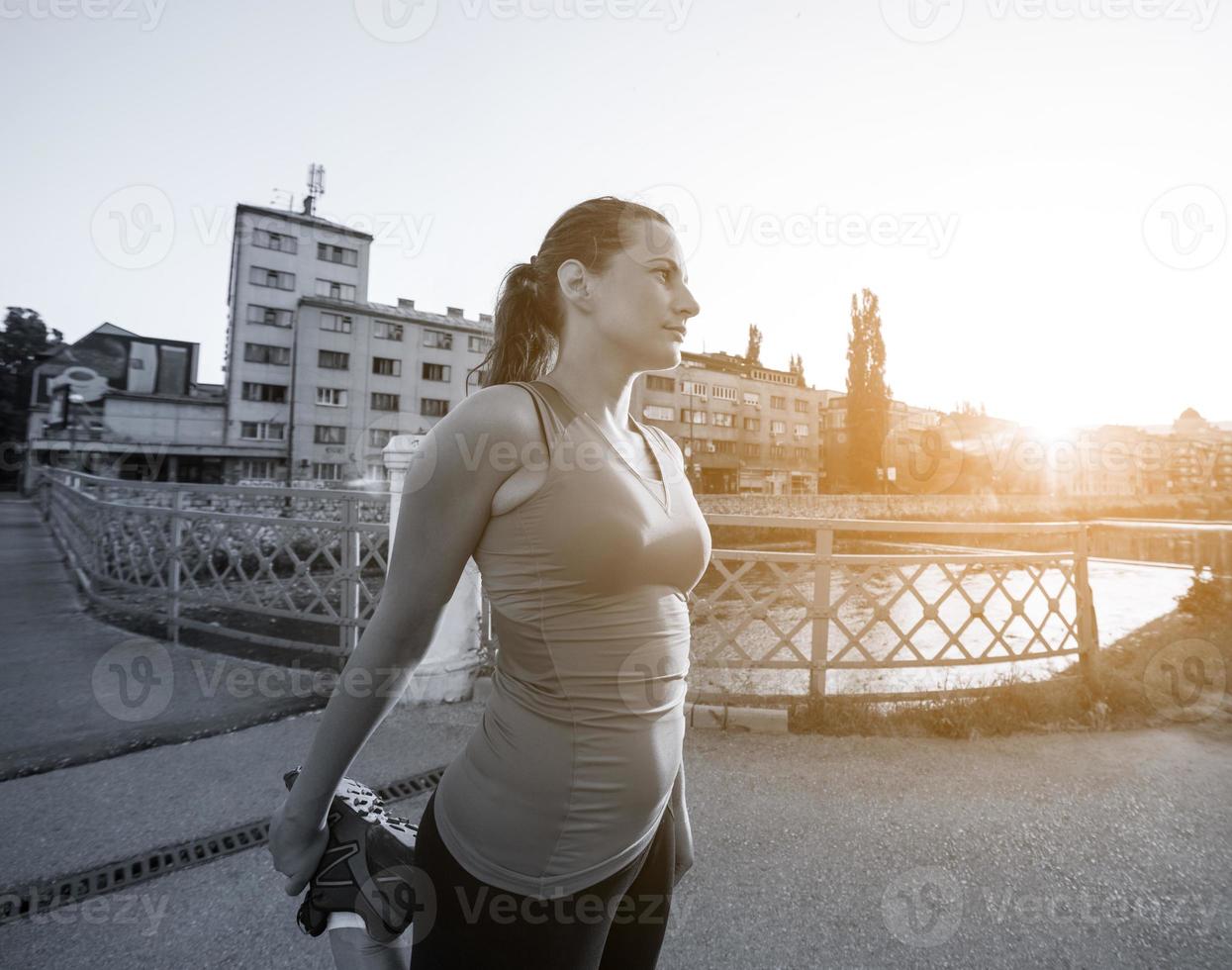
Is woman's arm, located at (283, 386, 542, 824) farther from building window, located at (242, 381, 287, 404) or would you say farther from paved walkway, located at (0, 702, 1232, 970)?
building window, located at (242, 381, 287, 404)

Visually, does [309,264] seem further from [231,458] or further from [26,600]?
[26,600]

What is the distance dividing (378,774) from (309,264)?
44049 mm

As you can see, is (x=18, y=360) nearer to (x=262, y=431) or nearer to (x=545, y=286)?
(x=262, y=431)

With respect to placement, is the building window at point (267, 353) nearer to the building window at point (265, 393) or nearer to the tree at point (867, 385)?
the building window at point (265, 393)

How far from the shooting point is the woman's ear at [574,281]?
108cm

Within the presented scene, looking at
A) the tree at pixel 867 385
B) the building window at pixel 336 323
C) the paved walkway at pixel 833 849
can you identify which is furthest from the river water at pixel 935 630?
the building window at pixel 336 323

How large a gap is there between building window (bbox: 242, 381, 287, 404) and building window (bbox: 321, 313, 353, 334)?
15.8 feet

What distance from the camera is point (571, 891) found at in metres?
0.85

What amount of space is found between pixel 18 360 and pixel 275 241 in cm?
2388

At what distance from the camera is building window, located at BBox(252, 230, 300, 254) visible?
38.0 metres

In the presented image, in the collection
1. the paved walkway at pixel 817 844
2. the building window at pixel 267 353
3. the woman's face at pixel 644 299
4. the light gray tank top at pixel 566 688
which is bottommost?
the paved walkway at pixel 817 844

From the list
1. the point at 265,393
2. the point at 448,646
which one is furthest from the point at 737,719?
the point at 265,393

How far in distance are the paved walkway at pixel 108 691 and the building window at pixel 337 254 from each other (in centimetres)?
3923

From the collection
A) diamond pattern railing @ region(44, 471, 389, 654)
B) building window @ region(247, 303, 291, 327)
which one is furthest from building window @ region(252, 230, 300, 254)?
diamond pattern railing @ region(44, 471, 389, 654)
